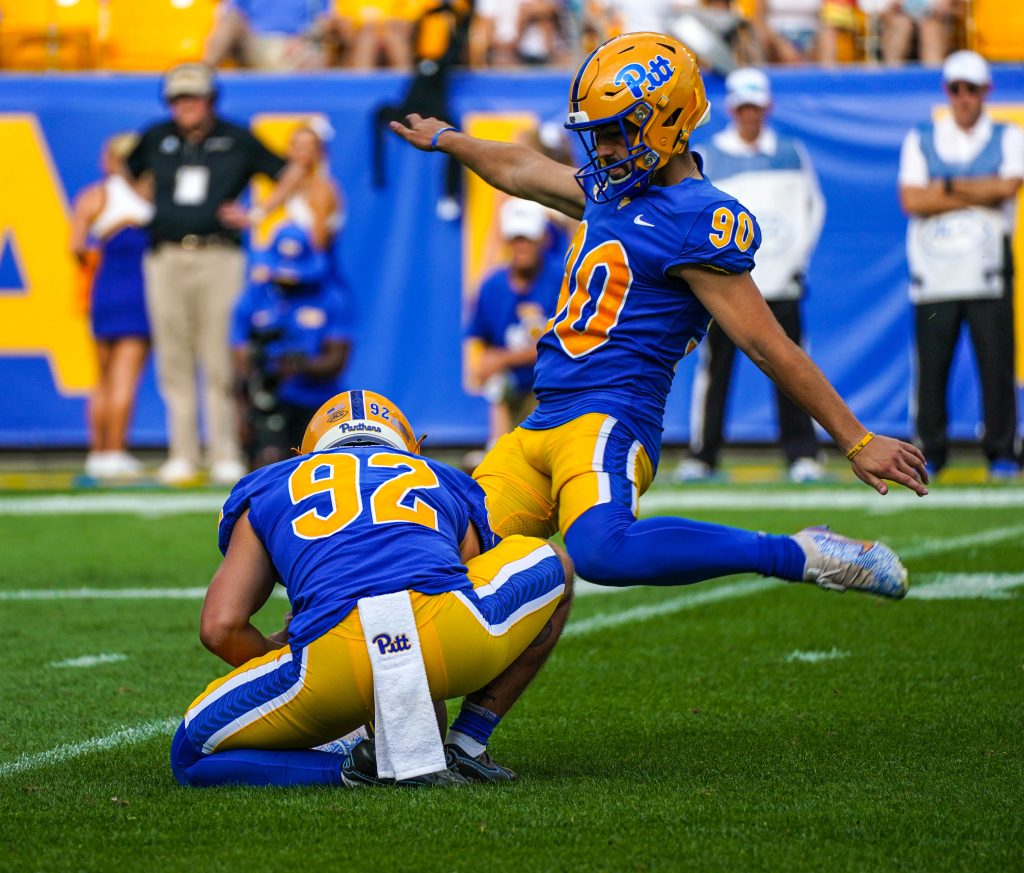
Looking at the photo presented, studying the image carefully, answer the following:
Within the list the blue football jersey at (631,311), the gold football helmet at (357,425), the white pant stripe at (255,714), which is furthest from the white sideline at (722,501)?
the white pant stripe at (255,714)

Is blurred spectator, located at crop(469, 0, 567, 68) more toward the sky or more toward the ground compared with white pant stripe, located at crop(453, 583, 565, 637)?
more toward the sky

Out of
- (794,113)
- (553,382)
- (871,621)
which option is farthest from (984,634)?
(794,113)

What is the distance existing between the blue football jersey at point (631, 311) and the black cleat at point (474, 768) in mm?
918

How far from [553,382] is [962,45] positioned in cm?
904

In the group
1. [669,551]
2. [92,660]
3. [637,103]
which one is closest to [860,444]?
[669,551]

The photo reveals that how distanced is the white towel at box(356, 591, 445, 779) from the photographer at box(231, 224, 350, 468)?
7231mm

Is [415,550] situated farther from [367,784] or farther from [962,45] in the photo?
[962,45]

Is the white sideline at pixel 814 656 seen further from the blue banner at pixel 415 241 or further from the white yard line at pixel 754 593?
the blue banner at pixel 415 241

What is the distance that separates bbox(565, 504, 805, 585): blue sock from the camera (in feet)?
13.1

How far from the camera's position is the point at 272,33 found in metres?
13.9

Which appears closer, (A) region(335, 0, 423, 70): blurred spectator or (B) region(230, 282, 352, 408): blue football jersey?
(B) region(230, 282, 352, 408): blue football jersey

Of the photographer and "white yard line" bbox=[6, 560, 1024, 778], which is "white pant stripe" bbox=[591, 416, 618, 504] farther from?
the photographer

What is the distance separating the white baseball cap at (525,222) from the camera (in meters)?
10.1

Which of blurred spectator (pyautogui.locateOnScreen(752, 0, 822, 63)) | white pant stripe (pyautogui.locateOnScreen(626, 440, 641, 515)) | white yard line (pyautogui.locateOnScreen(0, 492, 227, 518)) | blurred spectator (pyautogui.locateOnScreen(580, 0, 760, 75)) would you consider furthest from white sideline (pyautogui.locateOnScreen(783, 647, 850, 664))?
blurred spectator (pyautogui.locateOnScreen(752, 0, 822, 63))
